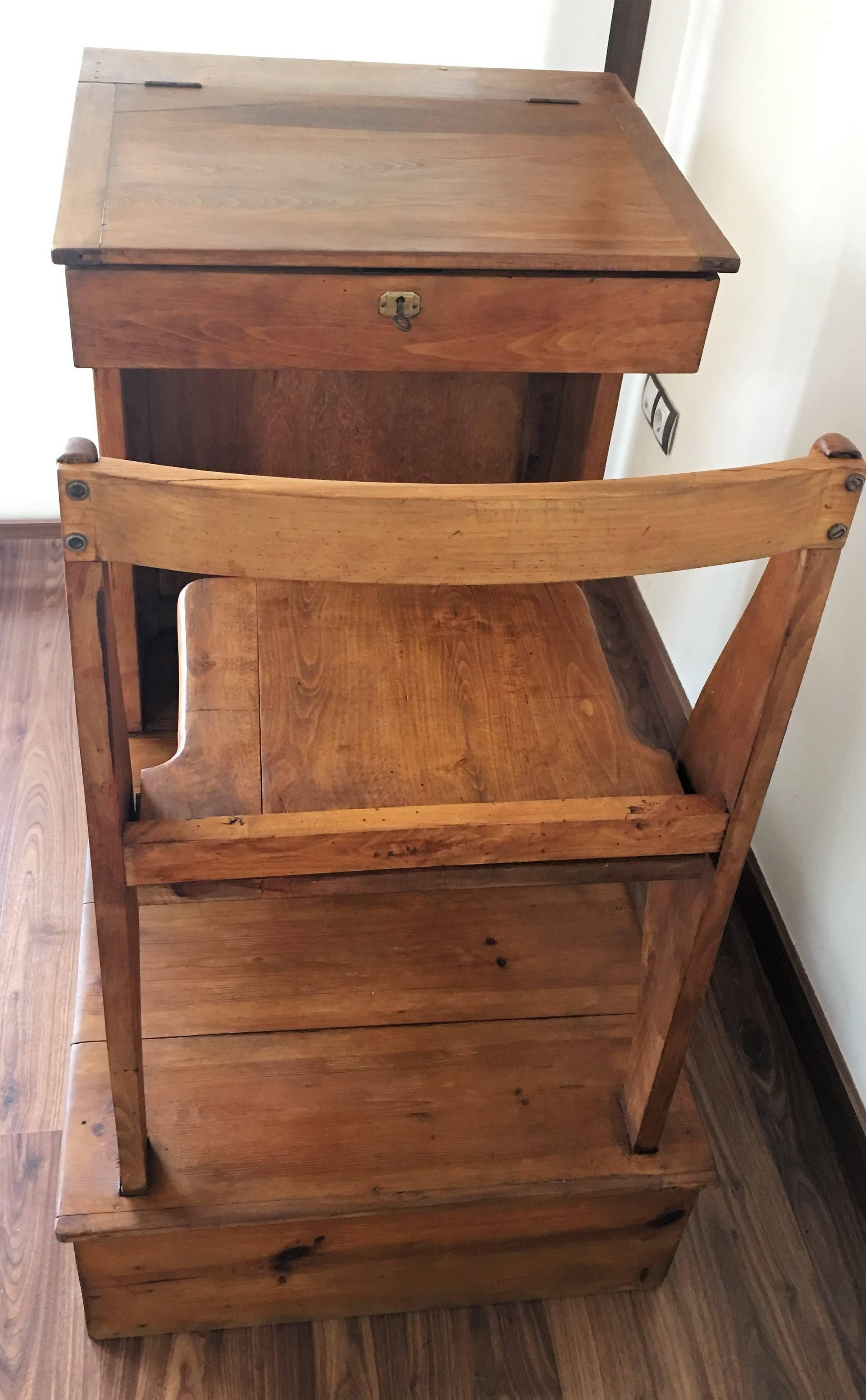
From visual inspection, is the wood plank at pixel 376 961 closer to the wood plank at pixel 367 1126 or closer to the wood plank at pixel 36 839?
the wood plank at pixel 367 1126

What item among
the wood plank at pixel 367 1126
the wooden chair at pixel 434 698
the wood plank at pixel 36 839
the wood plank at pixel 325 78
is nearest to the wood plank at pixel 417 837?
the wooden chair at pixel 434 698

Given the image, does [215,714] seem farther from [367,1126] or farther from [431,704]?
[367,1126]

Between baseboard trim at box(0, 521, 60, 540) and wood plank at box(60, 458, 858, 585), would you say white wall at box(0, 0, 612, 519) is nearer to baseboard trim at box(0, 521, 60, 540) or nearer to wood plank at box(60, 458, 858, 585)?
baseboard trim at box(0, 521, 60, 540)

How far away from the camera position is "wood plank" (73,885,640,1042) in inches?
47.3

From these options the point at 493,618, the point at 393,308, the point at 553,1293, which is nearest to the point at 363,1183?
the point at 553,1293

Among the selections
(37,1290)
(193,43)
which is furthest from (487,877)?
(193,43)

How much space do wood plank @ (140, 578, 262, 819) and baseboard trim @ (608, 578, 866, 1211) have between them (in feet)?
1.59

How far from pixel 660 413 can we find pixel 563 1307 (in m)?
1.12

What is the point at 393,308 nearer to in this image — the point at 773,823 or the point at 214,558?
the point at 214,558

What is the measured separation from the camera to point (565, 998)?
1.25 metres

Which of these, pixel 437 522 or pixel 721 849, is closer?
pixel 437 522

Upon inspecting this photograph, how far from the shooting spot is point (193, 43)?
1.62m

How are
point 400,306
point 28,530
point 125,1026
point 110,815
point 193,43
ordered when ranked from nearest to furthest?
point 110,815 < point 125,1026 < point 400,306 < point 193,43 < point 28,530

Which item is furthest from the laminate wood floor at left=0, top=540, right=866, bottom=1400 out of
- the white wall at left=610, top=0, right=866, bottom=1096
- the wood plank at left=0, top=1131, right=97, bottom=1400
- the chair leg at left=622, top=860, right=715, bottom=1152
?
the chair leg at left=622, top=860, right=715, bottom=1152
